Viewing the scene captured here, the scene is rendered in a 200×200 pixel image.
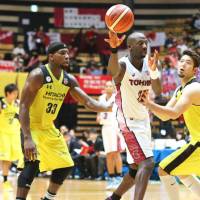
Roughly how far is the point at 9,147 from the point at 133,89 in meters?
5.09

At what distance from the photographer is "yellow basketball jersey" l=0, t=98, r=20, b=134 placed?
11.3 m

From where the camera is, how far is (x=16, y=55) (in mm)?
20453

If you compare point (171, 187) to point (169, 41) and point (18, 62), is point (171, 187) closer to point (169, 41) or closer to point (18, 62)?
point (18, 62)

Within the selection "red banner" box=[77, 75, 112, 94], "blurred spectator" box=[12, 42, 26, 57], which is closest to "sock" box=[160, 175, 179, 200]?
"red banner" box=[77, 75, 112, 94]

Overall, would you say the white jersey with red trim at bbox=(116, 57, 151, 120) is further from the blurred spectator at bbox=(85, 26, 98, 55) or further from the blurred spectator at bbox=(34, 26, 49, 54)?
the blurred spectator at bbox=(85, 26, 98, 55)

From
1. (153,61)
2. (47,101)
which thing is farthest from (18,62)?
(153,61)

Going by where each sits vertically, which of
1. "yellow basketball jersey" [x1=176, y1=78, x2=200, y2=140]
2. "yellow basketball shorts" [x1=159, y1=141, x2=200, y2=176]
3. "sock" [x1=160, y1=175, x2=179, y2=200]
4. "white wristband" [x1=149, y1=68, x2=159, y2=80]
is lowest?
"sock" [x1=160, y1=175, x2=179, y2=200]

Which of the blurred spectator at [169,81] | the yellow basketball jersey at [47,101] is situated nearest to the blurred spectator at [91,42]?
the blurred spectator at [169,81]

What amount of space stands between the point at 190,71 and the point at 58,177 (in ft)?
6.21

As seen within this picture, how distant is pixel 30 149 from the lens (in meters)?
6.13

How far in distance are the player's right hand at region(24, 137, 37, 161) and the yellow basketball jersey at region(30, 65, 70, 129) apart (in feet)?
1.38

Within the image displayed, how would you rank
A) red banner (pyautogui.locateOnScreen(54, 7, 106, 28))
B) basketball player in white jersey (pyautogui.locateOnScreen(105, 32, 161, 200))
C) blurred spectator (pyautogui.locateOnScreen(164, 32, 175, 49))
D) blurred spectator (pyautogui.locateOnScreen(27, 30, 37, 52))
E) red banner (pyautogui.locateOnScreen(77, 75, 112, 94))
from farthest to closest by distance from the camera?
1. red banner (pyautogui.locateOnScreen(54, 7, 106, 28))
2. blurred spectator (pyautogui.locateOnScreen(27, 30, 37, 52))
3. blurred spectator (pyautogui.locateOnScreen(164, 32, 175, 49))
4. red banner (pyautogui.locateOnScreen(77, 75, 112, 94))
5. basketball player in white jersey (pyautogui.locateOnScreen(105, 32, 161, 200))

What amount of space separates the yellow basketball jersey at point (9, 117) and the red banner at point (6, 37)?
35.9 feet

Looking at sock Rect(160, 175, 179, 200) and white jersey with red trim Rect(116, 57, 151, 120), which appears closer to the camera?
sock Rect(160, 175, 179, 200)
